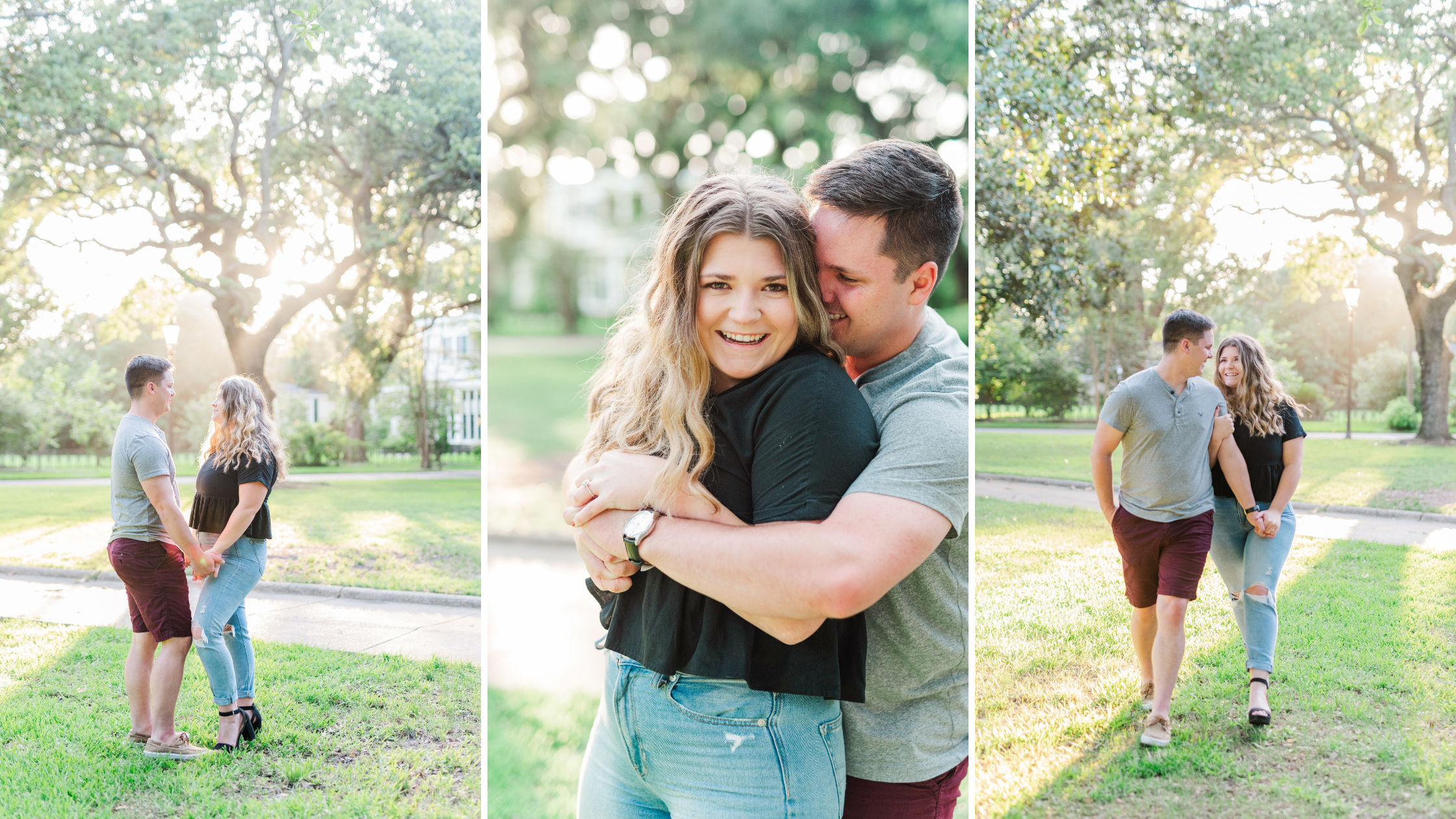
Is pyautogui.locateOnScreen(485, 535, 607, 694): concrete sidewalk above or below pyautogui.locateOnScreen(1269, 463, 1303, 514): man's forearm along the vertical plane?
below

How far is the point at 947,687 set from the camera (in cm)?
137

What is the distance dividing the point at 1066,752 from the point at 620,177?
5.72m

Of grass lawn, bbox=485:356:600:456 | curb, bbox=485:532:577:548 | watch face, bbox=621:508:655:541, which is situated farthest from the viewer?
grass lawn, bbox=485:356:600:456

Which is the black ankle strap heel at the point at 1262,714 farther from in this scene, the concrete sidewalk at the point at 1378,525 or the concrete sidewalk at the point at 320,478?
the concrete sidewalk at the point at 320,478

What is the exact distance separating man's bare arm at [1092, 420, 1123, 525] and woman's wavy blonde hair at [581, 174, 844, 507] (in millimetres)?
1210

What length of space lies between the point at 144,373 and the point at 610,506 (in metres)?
1.75

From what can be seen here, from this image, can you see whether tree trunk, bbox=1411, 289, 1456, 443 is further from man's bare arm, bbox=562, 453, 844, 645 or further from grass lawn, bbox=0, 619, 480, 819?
grass lawn, bbox=0, 619, 480, 819

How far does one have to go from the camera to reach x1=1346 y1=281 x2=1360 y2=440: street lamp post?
202 cm

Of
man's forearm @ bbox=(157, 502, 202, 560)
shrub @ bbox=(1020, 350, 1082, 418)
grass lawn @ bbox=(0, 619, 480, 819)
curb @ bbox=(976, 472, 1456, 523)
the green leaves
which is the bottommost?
grass lawn @ bbox=(0, 619, 480, 819)

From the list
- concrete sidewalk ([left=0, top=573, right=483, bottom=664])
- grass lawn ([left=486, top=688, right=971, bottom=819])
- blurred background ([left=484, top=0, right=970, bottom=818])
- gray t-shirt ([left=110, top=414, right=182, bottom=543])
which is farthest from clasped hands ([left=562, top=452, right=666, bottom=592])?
blurred background ([left=484, top=0, right=970, bottom=818])

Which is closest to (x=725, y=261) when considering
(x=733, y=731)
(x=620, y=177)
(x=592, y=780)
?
(x=733, y=731)

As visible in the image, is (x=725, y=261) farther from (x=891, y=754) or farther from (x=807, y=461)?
(x=891, y=754)

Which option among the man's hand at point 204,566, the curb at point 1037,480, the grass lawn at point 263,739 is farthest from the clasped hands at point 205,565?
the curb at point 1037,480

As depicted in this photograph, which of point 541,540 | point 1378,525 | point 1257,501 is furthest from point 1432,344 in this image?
point 541,540
